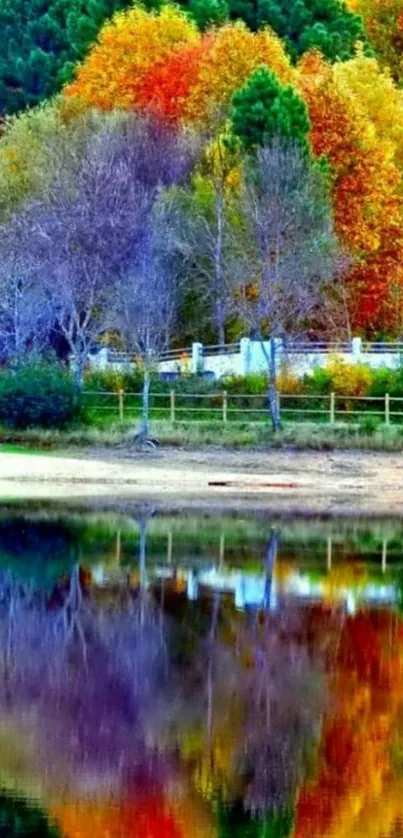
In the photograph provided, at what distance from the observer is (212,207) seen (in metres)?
66.6

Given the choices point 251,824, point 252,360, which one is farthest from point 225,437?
point 251,824

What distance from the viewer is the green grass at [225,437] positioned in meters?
53.6

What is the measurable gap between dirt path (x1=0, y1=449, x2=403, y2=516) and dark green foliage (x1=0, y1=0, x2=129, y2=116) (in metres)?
39.4

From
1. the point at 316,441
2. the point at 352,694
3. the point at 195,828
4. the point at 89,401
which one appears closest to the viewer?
the point at 195,828

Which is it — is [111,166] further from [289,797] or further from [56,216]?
[289,797]

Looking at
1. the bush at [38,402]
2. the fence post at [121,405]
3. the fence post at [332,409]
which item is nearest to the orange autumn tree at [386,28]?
the fence post at [121,405]

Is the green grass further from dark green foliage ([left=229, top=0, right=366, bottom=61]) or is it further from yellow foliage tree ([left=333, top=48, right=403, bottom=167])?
dark green foliage ([left=229, top=0, right=366, bottom=61])

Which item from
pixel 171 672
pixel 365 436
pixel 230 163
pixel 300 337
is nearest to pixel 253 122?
pixel 230 163

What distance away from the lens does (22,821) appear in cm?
1580

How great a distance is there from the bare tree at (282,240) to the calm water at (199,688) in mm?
25837

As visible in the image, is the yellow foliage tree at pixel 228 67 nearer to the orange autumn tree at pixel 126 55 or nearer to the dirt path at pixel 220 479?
the orange autumn tree at pixel 126 55

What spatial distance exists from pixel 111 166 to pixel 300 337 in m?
8.63

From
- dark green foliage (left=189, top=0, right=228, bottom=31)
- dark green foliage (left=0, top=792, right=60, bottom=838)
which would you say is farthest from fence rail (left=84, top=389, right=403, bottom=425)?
dark green foliage (left=0, top=792, right=60, bottom=838)

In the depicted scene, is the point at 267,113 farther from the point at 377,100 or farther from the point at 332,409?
the point at 332,409
